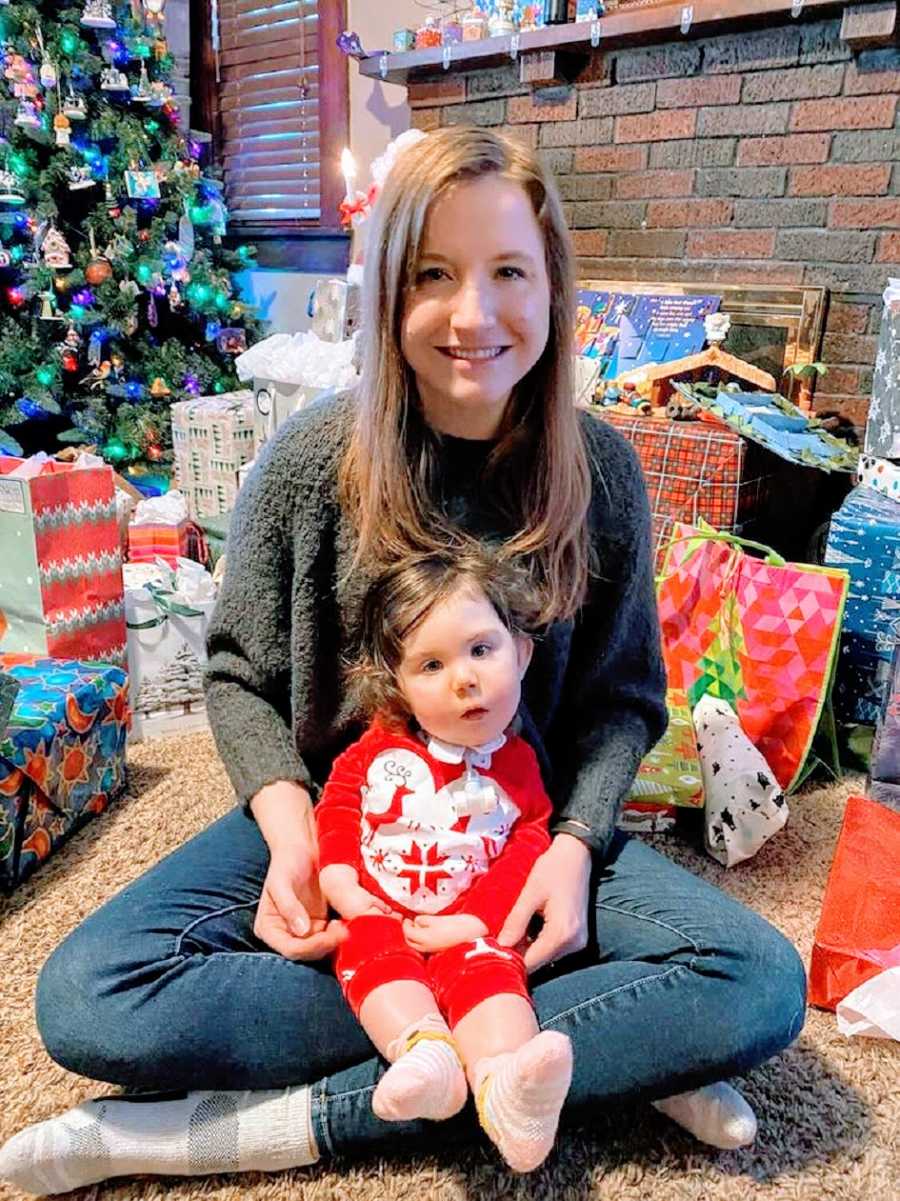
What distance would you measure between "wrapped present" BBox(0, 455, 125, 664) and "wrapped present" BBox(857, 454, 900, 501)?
4.66 ft

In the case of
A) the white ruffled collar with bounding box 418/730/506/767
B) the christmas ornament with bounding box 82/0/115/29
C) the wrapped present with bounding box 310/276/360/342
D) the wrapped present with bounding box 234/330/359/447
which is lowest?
the white ruffled collar with bounding box 418/730/506/767

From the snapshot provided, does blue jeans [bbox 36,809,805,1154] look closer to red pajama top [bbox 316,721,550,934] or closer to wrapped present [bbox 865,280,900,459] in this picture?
red pajama top [bbox 316,721,550,934]

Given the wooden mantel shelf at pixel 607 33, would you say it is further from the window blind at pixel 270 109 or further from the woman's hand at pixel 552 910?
the woman's hand at pixel 552 910

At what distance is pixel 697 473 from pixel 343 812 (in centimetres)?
128

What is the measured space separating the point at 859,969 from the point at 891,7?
1847mm

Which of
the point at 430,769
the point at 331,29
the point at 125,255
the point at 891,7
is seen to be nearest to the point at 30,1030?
the point at 430,769

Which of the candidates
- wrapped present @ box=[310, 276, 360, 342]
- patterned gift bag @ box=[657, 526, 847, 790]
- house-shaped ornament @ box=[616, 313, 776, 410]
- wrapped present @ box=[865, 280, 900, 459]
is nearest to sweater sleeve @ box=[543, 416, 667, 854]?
patterned gift bag @ box=[657, 526, 847, 790]

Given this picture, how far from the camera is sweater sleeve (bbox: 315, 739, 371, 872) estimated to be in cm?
89

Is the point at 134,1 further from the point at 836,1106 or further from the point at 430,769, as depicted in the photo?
the point at 836,1106

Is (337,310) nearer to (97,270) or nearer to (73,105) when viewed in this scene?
(97,270)

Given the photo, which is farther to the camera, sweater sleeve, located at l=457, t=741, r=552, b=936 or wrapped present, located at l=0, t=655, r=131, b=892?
wrapped present, located at l=0, t=655, r=131, b=892

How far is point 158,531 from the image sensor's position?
7.12ft

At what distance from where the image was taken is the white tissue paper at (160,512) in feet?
7.20

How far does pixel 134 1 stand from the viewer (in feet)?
9.48
